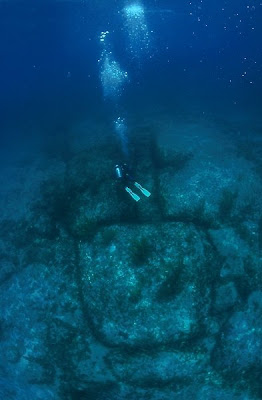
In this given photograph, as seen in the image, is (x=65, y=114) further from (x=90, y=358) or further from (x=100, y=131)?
(x=90, y=358)

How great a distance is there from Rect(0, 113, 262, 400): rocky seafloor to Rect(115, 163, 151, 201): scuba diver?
212 millimetres

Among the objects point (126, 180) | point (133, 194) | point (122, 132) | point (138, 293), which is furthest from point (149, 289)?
point (122, 132)

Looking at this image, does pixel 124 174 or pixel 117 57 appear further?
pixel 117 57

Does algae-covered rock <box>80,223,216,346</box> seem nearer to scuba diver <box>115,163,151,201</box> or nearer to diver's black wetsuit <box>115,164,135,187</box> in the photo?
scuba diver <box>115,163,151,201</box>

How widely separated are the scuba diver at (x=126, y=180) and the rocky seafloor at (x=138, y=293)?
212mm

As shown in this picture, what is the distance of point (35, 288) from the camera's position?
618cm

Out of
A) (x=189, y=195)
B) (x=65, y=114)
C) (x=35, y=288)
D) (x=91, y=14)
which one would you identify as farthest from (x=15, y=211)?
(x=91, y=14)

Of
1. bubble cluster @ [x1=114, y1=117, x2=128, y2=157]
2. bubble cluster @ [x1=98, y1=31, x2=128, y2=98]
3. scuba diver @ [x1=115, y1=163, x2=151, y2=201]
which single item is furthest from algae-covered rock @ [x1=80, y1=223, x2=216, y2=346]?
bubble cluster @ [x1=98, y1=31, x2=128, y2=98]

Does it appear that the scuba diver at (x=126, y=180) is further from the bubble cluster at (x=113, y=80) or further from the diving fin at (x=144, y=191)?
the bubble cluster at (x=113, y=80)

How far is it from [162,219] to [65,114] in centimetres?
1778

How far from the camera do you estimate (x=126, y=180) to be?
6.94 meters

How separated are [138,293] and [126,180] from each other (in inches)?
106

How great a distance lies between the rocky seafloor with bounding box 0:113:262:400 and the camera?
5.50 m

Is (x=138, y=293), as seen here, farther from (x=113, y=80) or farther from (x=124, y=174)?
(x=113, y=80)
